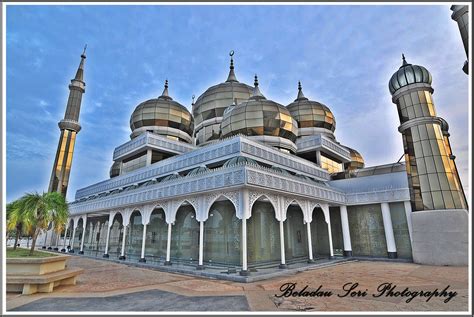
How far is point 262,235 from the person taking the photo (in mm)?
14359

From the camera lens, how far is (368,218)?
1886 cm

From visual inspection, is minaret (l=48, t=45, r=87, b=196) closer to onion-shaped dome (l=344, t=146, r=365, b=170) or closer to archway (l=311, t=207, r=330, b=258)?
archway (l=311, t=207, r=330, b=258)

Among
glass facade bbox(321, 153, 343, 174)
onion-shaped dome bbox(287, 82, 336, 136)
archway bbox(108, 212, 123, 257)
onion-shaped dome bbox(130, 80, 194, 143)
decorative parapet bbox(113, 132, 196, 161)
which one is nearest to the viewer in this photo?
archway bbox(108, 212, 123, 257)

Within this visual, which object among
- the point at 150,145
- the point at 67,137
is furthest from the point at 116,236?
the point at 67,137

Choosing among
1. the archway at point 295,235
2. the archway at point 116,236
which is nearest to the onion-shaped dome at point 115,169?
the archway at point 116,236

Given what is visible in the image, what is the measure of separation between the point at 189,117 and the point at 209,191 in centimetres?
1940

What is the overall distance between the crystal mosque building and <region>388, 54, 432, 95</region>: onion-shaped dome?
7cm

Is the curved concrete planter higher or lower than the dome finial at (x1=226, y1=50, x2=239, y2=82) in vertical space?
lower

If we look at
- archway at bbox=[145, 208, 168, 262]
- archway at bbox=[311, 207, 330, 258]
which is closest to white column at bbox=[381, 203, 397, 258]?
archway at bbox=[311, 207, 330, 258]

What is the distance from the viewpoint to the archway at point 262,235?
45.2 ft

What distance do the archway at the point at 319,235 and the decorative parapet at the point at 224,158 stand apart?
330 cm

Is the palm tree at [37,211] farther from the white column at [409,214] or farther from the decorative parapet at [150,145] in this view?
the white column at [409,214]

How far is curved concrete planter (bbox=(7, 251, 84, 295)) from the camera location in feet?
25.7

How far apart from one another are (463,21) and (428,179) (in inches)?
376
